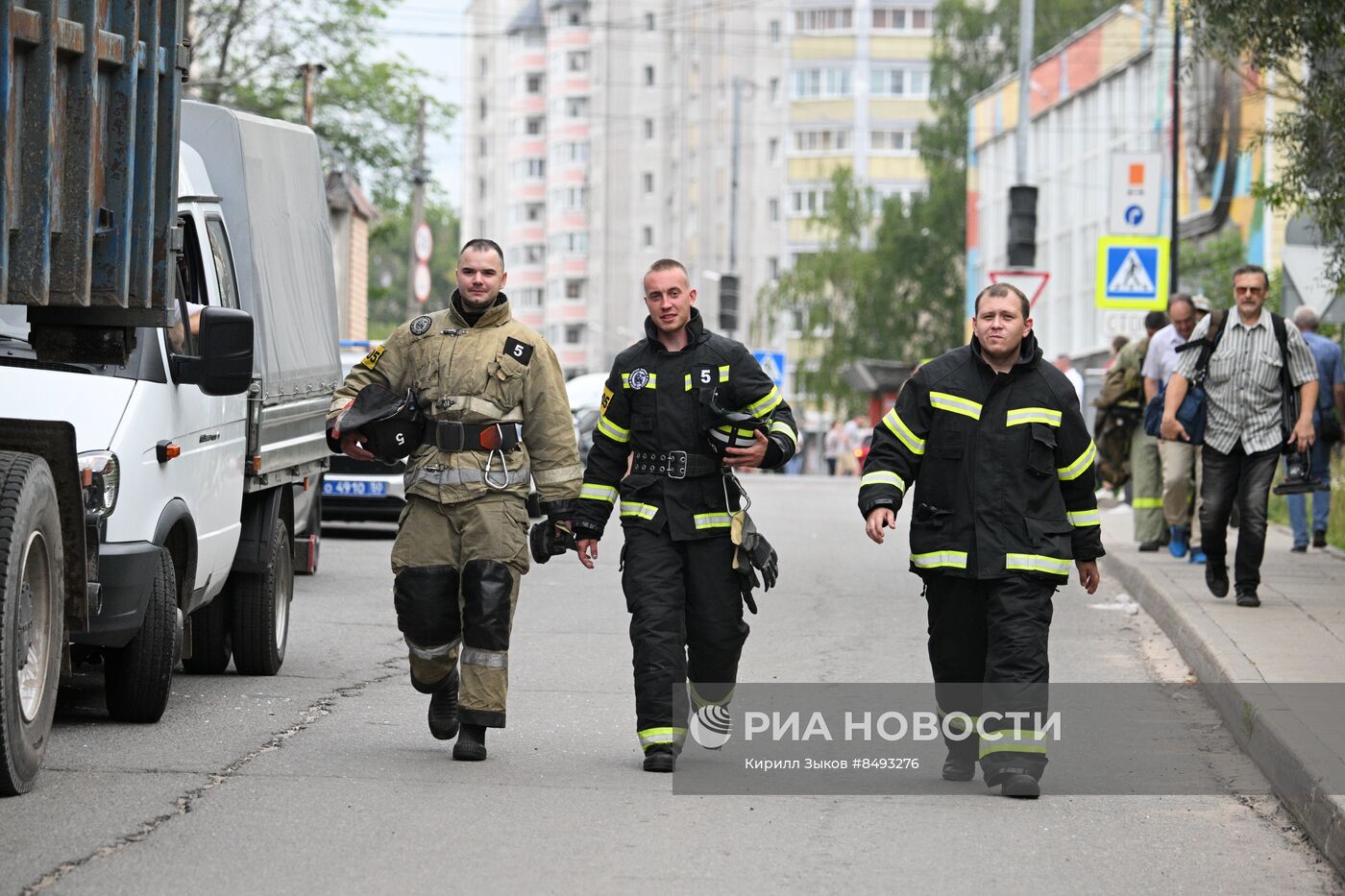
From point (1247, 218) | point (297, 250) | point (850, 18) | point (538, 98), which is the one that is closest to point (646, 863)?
point (297, 250)

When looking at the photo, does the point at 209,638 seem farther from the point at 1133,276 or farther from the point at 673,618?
the point at 1133,276

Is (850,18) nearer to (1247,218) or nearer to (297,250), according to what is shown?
(1247,218)

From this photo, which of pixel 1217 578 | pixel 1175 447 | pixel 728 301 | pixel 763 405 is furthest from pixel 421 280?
pixel 763 405

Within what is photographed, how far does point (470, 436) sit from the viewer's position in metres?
8.03

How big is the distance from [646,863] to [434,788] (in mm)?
1332

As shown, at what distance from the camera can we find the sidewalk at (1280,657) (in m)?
7.52

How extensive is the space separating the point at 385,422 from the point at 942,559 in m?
2.01

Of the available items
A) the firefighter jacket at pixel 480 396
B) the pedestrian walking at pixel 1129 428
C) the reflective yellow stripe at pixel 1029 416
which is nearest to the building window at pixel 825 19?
the pedestrian walking at pixel 1129 428

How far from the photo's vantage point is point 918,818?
729 cm

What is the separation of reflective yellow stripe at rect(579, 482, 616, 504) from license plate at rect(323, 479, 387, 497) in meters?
11.6

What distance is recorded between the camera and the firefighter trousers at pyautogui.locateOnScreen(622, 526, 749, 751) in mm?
8000

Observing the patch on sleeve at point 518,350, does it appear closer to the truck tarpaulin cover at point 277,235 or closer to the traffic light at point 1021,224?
the truck tarpaulin cover at point 277,235

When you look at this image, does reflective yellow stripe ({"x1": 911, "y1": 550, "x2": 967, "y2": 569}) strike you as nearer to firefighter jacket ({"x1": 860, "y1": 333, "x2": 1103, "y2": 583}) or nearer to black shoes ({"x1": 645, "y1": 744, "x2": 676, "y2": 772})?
firefighter jacket ({"x1": 860, "y1": 333, "x2": 1103, "y2": 583})

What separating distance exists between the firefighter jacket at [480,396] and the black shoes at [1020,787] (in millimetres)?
1846
